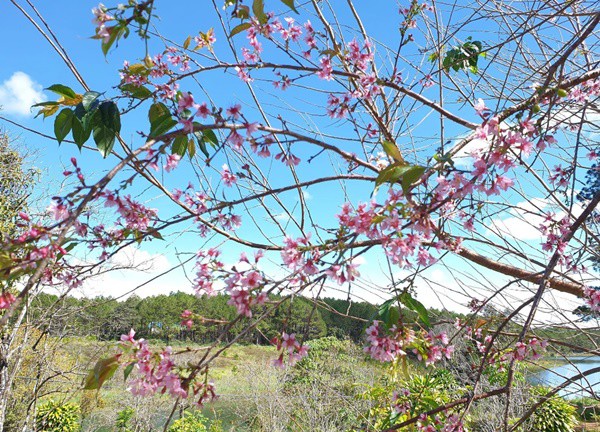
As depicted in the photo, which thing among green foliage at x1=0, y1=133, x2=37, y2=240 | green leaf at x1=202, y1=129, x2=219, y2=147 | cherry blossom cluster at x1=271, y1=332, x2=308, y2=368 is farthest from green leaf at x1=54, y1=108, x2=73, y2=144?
green foliage at x1=0, y1=133, x2=37, y2=240

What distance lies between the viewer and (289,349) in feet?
2.62

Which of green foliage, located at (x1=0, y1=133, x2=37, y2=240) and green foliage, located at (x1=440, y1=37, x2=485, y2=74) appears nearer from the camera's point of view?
green foliage, located at (x1=440, y1=37, x2=485, y2=74)

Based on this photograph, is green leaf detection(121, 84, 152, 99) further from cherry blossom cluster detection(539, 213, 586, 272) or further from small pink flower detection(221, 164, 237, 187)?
cherry blossom cluster detection(539, 213, 586, 272)

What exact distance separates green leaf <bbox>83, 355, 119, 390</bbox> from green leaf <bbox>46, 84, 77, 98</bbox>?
0.48 m

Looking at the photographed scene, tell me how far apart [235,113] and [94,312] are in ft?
30.5

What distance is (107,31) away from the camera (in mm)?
620

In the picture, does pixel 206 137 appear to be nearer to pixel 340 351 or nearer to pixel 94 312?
pixel 94 312

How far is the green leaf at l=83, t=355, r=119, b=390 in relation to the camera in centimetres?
59

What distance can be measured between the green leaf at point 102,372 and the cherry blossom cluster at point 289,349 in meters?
0.30

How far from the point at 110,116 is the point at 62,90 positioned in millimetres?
108

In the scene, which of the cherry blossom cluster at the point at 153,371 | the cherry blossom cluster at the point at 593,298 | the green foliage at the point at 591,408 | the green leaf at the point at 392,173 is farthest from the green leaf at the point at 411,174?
the green foliage at the point at 591,408

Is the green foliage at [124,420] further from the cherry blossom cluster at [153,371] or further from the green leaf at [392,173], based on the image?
the green leaf at [392,173]

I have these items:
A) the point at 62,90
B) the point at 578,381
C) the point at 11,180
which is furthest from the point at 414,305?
the point at 11,180

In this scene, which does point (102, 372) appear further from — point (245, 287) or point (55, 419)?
point (55, 419)
